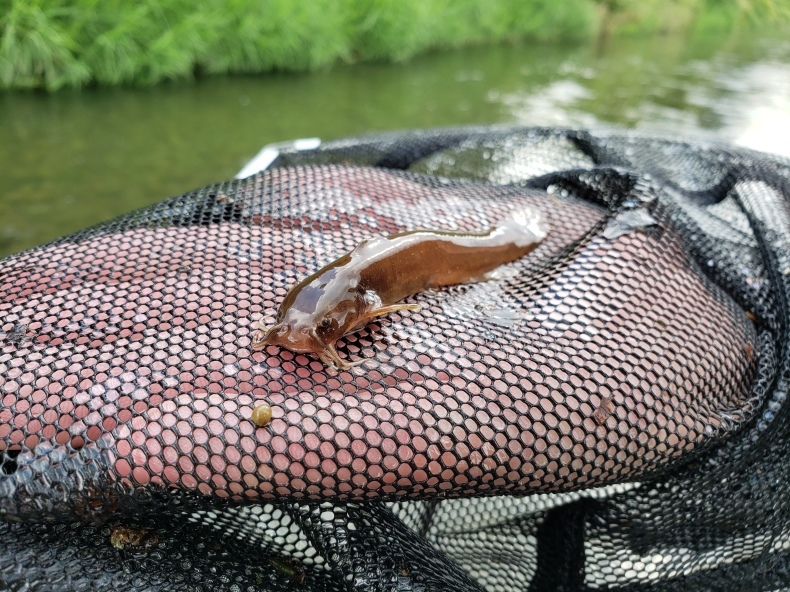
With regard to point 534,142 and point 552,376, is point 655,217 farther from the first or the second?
point 534,142

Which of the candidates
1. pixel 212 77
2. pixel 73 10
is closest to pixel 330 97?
pixel 212 77

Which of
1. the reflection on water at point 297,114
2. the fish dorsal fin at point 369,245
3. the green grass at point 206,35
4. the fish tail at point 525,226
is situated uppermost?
the fish dorsal fin at point 369,245

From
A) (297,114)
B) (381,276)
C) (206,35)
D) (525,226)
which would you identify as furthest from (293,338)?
(206,35)

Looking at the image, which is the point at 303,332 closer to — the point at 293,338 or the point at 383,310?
the point at 293,338

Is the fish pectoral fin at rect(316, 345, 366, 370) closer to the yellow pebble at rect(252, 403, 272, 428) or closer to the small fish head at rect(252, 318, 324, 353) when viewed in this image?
the small fish head at rect(252, 318, 324, 353)

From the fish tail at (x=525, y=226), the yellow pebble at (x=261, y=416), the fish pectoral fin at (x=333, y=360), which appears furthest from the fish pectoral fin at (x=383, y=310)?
the fish tail at (x=525, y=226)

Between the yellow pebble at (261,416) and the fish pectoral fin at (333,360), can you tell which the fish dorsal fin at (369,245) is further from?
the yellow pebble at (261,416)

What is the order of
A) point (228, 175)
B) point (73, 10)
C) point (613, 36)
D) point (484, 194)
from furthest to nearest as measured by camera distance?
point (613, 36) < point (73, 10) < point (228, 175) < point (484, 194)
